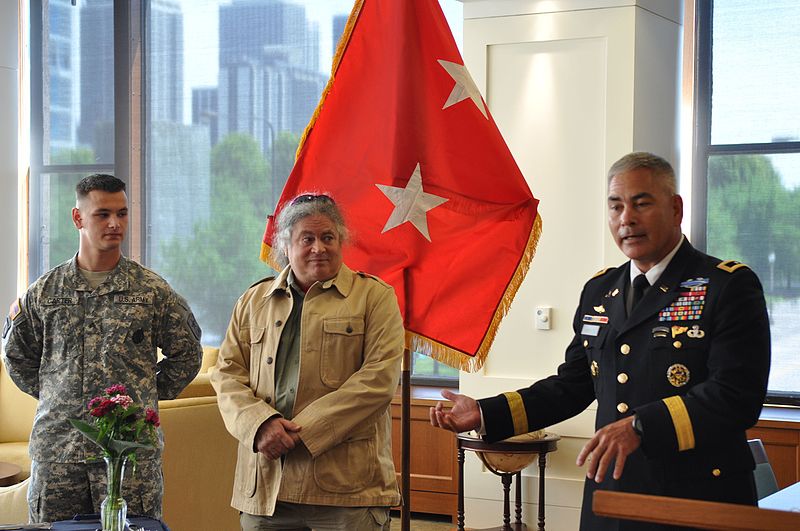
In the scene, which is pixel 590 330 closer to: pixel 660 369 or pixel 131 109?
pixel 660 369

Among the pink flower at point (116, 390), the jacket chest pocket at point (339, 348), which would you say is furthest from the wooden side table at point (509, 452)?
the pink flower at point (116, 390)

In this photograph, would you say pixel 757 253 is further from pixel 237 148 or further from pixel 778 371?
pixel 237 148

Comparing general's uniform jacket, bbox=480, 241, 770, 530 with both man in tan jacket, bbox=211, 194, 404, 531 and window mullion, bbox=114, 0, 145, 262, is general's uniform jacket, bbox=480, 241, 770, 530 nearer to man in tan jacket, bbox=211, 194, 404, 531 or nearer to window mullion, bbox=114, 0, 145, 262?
man in tan jacket, bbox=211, 194, 404, 531

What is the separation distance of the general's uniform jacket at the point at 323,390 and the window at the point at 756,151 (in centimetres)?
322

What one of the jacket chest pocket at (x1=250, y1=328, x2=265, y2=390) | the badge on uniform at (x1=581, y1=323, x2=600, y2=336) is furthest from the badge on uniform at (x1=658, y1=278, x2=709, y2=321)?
the jacket chest pocket at (x1=250, y1=328, x2=265, y2=390)

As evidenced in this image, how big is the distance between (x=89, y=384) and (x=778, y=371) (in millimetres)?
3778

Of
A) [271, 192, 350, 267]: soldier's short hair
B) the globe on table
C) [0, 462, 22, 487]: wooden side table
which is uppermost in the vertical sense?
[271, 192, 350, 267]: soldier's short hair

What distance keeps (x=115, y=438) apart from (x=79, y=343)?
2.22 ft

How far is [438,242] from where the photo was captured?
373 cm

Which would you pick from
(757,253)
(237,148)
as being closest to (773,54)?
(757,253)

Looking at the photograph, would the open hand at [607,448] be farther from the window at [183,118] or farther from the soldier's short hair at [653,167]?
the window at [183,118]

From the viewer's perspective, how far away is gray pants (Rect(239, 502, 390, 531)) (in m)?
2.59

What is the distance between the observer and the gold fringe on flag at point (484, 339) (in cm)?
369

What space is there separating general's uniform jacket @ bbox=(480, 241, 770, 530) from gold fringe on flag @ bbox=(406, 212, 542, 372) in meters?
1.51
